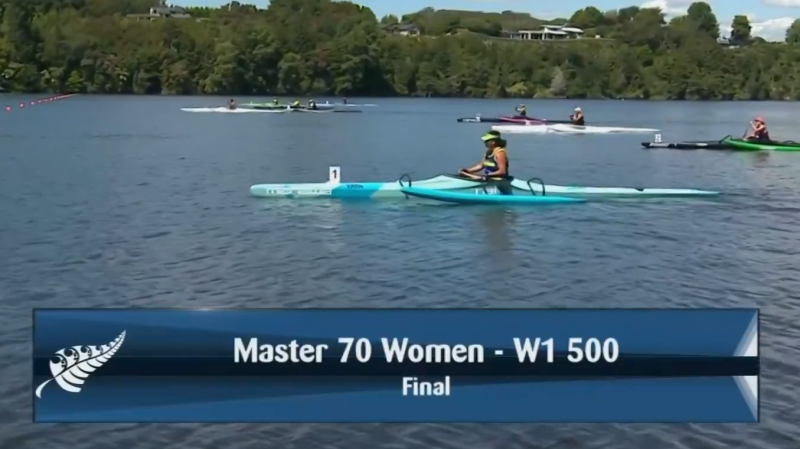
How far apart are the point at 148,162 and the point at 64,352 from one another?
37582 mm

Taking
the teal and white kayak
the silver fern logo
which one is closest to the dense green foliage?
the teal and white kayak

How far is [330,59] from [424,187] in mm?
120344

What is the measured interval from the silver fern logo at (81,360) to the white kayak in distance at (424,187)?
65.3ft

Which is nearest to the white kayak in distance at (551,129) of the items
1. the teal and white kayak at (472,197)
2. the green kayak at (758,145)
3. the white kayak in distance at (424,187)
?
the green kayak at (758,145)

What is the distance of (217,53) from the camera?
14300 cm

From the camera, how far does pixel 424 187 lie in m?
28.2

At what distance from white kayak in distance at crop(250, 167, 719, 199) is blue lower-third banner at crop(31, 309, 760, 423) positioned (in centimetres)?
1935

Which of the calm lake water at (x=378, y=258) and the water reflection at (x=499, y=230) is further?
the water reflection at (x=499, y=230)

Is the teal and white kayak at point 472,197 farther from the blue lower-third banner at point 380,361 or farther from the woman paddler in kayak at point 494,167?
the blue lower-third banner at point 380,361

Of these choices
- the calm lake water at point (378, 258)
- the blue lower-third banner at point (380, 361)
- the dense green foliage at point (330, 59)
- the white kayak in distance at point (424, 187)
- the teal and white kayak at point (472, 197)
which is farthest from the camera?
the dense green foliage at point (330, 59)

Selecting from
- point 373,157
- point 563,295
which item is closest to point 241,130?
point 373,157

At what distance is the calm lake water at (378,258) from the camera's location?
12000 mm

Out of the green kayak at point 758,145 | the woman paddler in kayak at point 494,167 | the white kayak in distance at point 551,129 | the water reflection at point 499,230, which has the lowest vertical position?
the white kayak in distance at point 551,129

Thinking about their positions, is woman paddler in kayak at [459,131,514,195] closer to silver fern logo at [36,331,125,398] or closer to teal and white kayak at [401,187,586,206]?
teal and white kayak at [401,187,586,206]
